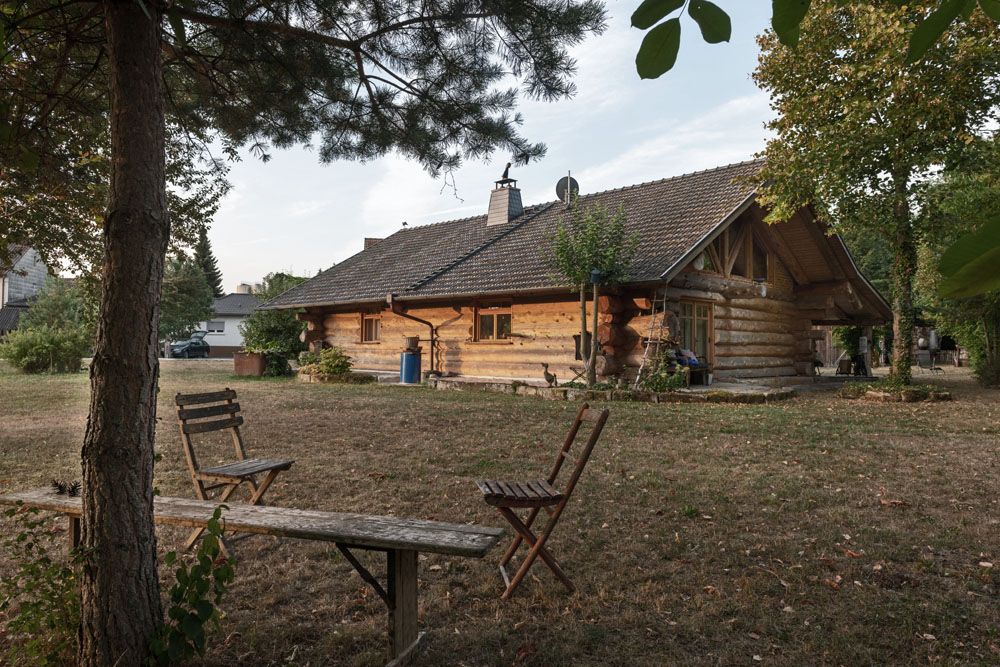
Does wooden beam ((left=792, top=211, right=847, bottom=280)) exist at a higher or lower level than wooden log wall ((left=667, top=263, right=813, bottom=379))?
higher

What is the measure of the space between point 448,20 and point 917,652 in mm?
4434

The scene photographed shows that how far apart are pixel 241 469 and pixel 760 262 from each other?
50.4 feet

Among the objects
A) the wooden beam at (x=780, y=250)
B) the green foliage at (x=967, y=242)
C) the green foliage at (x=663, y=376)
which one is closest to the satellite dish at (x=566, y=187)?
the wooden beam at (x=780, y=250)

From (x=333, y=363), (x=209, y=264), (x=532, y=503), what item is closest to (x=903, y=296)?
(x=532, y=503)

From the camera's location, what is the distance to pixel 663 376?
39.2ft

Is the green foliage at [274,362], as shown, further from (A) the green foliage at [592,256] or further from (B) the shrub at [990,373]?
(B) the shrub at [990,373]

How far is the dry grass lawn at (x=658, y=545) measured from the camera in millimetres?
3082

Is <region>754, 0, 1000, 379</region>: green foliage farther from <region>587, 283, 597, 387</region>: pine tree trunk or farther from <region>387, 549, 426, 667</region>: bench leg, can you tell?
<region>387, 549, 426, 667</region>: bench leg

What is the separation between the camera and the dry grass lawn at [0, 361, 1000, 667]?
3.08m

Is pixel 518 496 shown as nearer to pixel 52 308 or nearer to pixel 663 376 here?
pixel 663 376

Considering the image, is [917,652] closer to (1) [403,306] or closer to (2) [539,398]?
(2) [539,398]

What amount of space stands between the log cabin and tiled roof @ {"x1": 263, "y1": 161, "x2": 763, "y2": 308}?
55 millimetres

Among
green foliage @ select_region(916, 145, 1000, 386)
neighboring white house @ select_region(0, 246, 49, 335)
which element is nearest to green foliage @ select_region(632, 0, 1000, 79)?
green foliage @ select_region(916, 145, 1000, 386)

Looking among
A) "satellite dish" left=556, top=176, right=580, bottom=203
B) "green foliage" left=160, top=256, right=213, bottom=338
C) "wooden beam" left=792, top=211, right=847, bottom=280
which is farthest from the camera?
"green foliage" left=160, top=256, right=213, bottom=338
